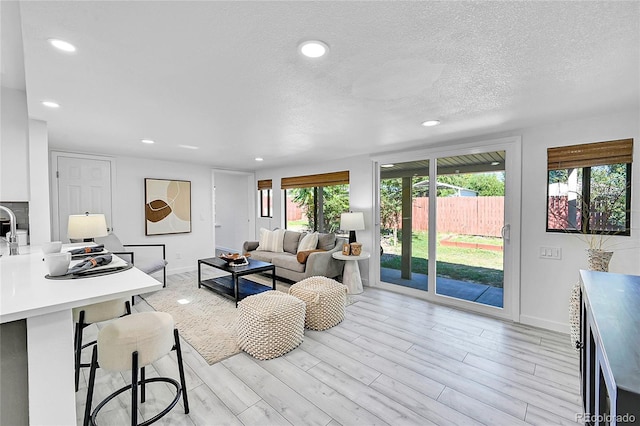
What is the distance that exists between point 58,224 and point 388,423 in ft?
17.6

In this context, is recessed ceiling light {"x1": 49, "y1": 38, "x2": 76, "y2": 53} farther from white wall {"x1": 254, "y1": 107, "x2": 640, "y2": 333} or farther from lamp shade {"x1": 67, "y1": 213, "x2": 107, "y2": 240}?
white wall {"x1": 254, "y1": 107, "x2": 640, "y2": 333}

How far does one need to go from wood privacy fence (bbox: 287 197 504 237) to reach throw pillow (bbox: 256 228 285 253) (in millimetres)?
2574

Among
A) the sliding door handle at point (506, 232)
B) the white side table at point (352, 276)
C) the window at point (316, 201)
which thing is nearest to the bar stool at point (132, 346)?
the white side table at point (352, 276)

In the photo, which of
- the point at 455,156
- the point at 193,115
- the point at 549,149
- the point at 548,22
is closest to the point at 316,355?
the point at 193,115

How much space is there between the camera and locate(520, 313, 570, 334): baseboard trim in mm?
2955

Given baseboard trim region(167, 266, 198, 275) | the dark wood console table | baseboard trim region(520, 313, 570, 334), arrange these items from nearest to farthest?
the dark wood console table < baseboard trim region(520, 313, 570, 334) < baseboard trim region(167, 266, 198, 275)

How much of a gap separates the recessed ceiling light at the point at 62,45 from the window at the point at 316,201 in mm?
3934

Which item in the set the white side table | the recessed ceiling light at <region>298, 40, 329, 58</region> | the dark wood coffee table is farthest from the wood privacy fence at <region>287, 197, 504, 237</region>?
the recessed ceiling light at <region>298, 40, 329, 58</region>

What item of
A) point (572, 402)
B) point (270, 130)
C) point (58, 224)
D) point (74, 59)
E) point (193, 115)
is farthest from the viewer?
point (58, 224)

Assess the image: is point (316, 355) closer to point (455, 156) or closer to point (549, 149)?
point (455, 156)

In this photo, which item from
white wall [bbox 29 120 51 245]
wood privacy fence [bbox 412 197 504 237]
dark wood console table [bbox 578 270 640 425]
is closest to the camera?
dark wood console table [bbox 578 270 640 425]

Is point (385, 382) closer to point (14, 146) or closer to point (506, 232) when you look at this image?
point (506, 232)

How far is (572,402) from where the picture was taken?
6.29 feet

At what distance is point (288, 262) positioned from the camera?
15.2 ft
